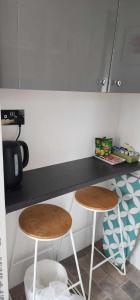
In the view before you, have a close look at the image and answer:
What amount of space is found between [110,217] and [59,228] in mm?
773

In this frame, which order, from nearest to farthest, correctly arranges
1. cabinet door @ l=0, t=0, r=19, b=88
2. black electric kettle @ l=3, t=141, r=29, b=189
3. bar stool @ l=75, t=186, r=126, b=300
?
cabinet door @ l=0, t=0, r=19, b=88 < black electric kettle @ l=3, t=141, r=29, b=189 < bar stool @ l=75, t=186, r=126, b=300

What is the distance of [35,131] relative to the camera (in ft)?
4.47

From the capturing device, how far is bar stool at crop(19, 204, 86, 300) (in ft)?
3.88

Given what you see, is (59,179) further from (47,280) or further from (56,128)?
(47,280)

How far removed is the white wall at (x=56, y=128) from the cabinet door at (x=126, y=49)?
36cm

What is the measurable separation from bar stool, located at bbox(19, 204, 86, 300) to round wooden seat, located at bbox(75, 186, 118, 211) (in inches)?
7.3

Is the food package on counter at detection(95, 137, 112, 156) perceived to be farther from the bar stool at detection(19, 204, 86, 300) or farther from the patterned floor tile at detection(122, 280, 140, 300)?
the patterned floor tile at detection(122, 280, 140, 300)

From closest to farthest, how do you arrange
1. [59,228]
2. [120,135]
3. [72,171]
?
[59,228] → [72,171] → [120,135]

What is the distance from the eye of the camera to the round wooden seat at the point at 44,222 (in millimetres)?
1193

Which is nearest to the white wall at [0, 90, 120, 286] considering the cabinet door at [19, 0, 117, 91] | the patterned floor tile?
the cabinet door at [19, 0, 117, 91]

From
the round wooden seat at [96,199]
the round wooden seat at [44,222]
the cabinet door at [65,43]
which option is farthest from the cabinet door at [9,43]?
the round wooden seat at [96,199]

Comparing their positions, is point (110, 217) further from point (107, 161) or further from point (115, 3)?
point (115, 3)

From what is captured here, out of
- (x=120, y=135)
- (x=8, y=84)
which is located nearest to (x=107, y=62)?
(x=8, y=84)

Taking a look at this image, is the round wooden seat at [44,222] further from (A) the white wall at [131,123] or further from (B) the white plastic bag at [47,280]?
(A) the white wall at [131,123]
